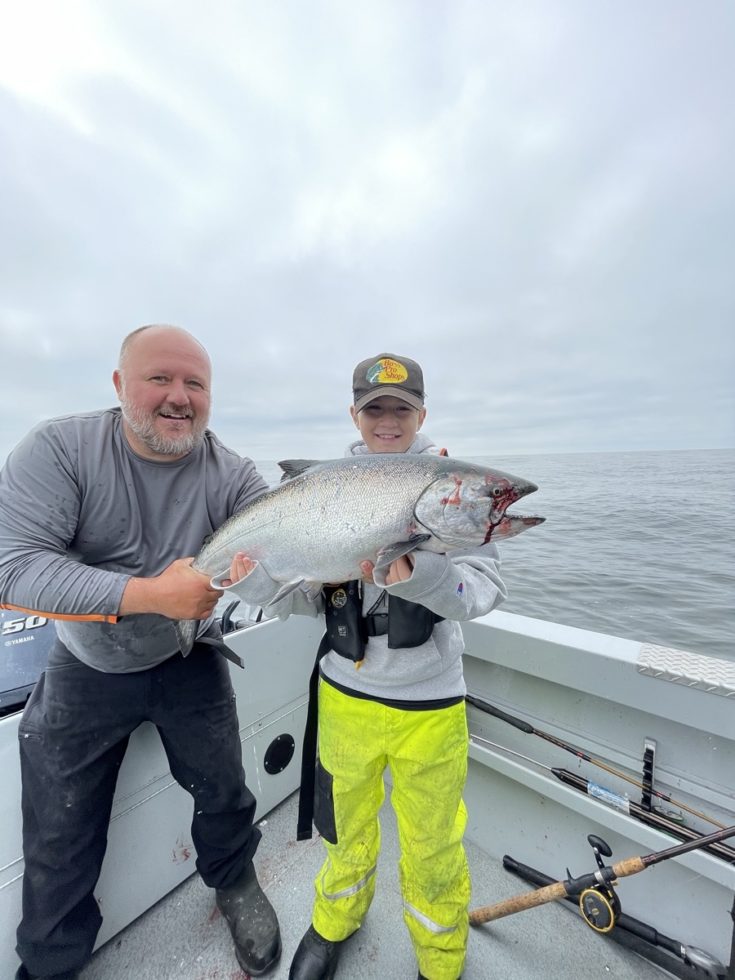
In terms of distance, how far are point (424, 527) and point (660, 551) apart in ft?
38.2

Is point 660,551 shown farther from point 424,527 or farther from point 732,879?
point 424,527

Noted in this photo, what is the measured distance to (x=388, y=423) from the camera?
2.36 m

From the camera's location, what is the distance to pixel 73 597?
5.61ft

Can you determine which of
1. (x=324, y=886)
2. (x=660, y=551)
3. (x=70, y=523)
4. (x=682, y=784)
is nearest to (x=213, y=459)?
(x=70, y=523)

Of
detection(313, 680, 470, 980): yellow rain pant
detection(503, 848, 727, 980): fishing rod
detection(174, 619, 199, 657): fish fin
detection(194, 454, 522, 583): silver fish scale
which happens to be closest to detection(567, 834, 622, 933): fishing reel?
detection(503, 848, 727, 980): fishing rod

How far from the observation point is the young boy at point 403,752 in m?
1.92

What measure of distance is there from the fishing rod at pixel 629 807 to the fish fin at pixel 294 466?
2.31 metres

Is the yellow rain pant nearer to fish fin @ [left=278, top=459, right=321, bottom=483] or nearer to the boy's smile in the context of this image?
fish fin @ [left=278, top=459, right=321, bottom=483]

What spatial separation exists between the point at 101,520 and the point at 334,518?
105 centimetres

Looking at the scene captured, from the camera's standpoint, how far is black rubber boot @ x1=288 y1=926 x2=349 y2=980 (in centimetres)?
212

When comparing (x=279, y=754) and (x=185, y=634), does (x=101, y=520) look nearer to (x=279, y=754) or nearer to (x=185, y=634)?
(x=185, y=634)

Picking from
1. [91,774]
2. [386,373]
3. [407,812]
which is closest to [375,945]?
[407,812]

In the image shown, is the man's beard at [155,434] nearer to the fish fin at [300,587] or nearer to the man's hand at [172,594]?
the man's hand at [172,594]

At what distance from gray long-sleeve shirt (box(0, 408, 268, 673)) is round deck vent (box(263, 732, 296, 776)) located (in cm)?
141
